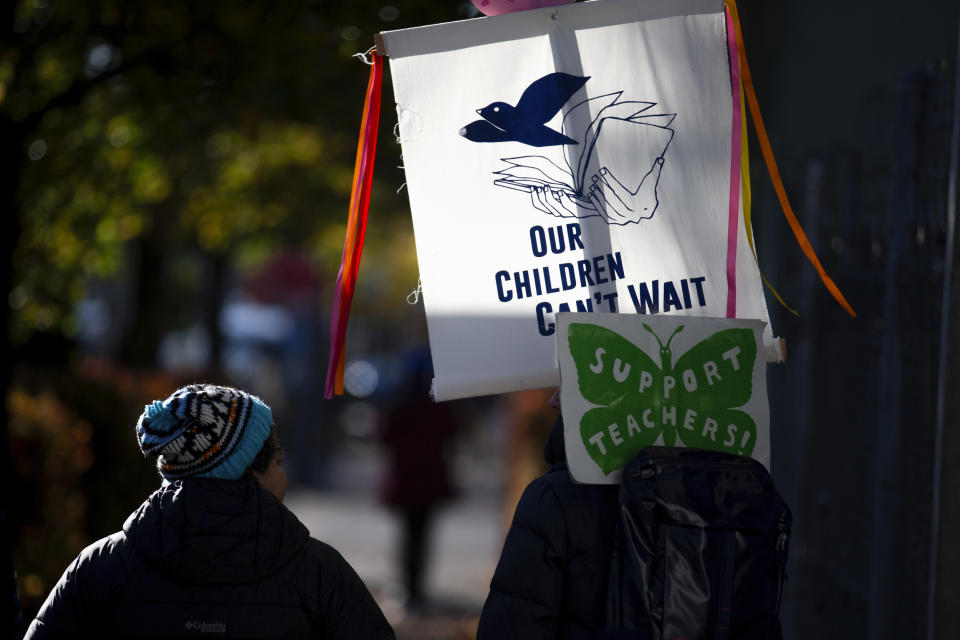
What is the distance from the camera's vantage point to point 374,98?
127 inches

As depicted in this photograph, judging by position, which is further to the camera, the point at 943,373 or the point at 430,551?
the point at 430,551

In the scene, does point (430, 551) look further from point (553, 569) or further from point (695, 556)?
point (695, 556)

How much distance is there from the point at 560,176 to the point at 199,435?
1.22 m

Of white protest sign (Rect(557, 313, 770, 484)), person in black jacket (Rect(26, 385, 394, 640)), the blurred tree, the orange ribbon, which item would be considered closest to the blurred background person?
the blurred tree

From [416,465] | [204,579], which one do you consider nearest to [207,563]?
[204,579]

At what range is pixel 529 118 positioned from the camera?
325cm

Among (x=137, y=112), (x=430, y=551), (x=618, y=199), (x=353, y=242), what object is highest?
(x=137, y=112)

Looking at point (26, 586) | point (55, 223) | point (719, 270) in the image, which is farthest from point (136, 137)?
point (719, 270)

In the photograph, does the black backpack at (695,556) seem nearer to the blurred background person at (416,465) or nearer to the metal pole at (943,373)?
the metal pole at (943,373)

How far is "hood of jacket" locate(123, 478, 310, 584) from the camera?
103 inches

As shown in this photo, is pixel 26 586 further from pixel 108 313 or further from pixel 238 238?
pixel 108 313

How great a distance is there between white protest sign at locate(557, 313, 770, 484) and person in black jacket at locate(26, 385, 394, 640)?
652 mm

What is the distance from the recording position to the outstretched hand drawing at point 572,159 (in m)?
3.24

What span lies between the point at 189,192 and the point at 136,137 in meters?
3.93
